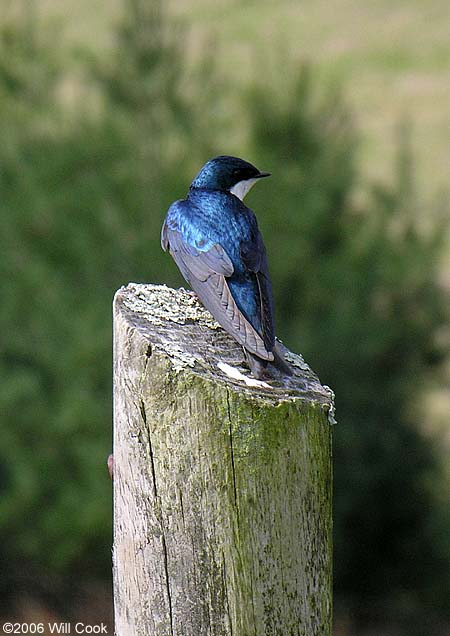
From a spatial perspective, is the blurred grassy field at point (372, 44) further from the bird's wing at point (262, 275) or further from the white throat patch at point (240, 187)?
the bird's wing at point (262, 275)

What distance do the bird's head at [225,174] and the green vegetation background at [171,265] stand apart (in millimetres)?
1478

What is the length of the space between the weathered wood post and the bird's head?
1.32 meters

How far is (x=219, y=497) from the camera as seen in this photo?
1932 millimetres

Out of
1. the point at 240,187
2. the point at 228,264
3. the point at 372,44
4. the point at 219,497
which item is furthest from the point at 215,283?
the point at 372,44

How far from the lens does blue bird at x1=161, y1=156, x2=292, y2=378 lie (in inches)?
89.5

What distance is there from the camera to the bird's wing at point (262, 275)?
2.38 metres

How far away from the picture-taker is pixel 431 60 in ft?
47.0

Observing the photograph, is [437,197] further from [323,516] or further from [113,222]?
[323,516]

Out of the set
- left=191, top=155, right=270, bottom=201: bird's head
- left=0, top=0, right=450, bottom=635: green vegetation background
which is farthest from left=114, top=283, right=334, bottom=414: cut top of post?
left=0, top=0, right=450, bottom=635: green vegetation background

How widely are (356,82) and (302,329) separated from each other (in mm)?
9172

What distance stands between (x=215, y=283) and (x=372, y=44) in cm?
1302

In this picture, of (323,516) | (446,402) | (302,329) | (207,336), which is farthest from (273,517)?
(446,402)

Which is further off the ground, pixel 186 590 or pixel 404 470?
pixel 404 470

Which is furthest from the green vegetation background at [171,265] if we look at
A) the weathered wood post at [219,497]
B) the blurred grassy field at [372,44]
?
the blurred grassy field at [372,44]
